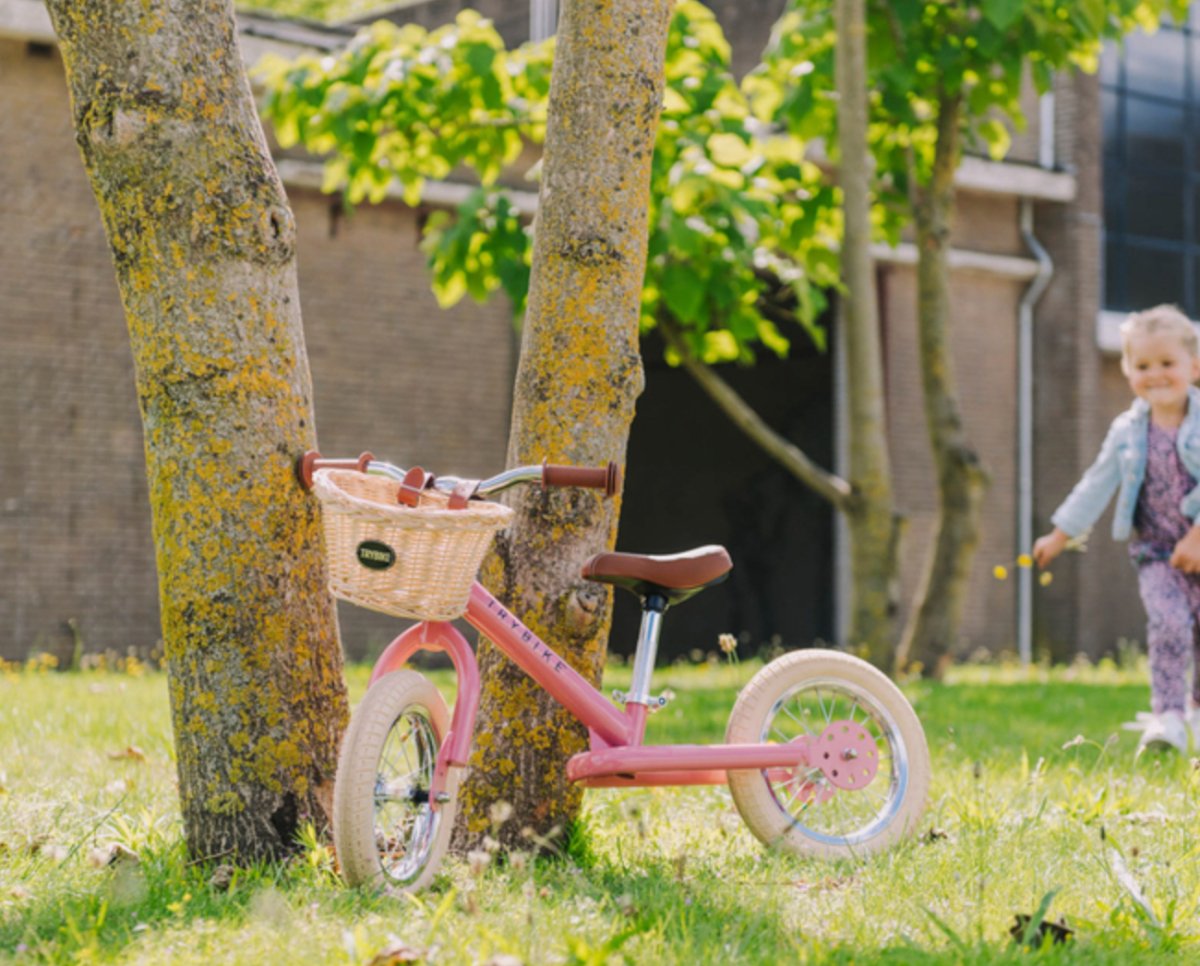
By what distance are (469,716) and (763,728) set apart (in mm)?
913

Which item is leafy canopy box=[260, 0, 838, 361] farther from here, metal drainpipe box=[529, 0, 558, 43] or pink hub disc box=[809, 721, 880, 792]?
metal drainpipe box=[529, 0, 558, 43]

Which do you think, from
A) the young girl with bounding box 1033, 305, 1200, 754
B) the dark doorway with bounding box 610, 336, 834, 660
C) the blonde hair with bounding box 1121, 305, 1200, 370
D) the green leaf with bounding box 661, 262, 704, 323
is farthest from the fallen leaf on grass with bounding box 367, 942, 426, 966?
the dark doorway with bounding box 610, 336, 834, 660

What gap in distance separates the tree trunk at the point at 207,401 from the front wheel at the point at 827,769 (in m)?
1.18

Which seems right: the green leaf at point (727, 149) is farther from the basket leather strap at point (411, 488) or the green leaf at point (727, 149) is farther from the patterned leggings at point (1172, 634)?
the basket leather strap at point (411, 488)

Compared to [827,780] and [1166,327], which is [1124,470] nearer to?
[1166,327]

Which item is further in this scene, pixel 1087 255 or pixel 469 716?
pixel 1087 255

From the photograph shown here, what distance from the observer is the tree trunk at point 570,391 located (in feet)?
13.6

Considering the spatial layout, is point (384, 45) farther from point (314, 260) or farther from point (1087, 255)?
point (1087, 255)

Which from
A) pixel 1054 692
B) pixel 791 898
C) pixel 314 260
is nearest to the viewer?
pixel 791 898

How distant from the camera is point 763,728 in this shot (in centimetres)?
421

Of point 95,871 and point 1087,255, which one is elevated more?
point 1087,255

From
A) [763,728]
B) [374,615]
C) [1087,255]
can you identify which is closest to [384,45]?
[374,615]

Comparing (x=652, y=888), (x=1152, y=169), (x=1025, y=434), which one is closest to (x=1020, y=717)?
(x=652, y=888)

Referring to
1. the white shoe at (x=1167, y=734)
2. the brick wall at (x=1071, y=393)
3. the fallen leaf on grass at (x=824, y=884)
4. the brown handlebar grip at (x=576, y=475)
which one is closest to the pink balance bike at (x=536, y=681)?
the brown handlebar grip at (x=576, y=475)
